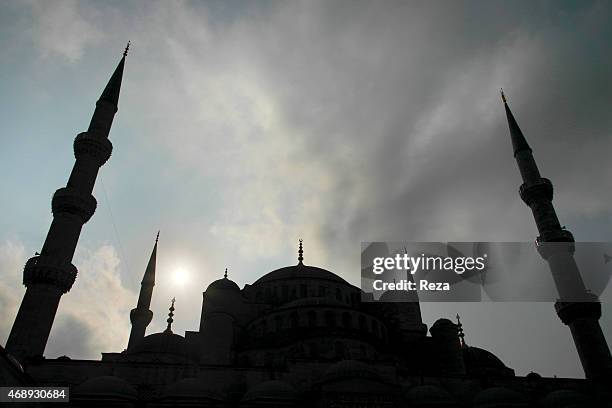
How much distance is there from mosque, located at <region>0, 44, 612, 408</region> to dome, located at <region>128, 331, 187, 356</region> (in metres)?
0.07

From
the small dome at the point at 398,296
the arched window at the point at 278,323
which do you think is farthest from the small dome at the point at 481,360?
the arched window at the point at 278,323

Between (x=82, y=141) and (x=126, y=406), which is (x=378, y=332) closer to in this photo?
Result: (x=126, y=406)

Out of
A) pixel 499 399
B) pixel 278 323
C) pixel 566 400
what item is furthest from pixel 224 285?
pixel 566 400

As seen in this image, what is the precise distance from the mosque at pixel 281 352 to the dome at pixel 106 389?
4 cm

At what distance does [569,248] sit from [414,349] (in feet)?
33.4

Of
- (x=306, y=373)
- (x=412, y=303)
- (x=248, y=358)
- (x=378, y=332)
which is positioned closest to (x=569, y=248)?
(x=412, y=303)

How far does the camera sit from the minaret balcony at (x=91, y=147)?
25656mm

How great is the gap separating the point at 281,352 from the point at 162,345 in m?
6.59

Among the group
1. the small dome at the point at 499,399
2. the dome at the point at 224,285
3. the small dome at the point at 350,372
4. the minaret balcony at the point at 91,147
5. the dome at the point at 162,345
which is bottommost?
the small dome at the point at 499,399

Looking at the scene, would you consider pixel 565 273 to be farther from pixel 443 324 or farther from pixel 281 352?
pixel 281 352

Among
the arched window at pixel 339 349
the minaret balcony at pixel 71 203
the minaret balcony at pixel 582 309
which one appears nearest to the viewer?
the arched window at pixel 339 349

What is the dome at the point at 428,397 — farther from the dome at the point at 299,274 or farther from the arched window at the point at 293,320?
the dome at the point at 299,274

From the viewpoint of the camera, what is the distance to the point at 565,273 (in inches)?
973

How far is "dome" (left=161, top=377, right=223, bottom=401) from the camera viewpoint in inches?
657
